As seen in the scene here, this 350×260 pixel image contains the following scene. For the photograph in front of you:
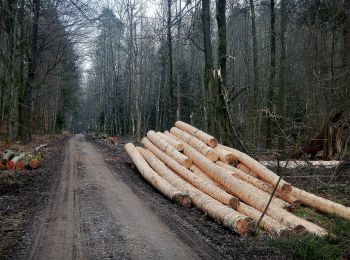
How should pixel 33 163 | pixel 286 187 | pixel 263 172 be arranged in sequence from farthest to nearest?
pixel 33 163 → pixel 263 172 → pixel 286 187

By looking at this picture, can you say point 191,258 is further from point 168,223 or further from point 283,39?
point 283,39

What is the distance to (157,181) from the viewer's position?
10562mm

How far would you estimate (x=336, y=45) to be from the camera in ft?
34.5

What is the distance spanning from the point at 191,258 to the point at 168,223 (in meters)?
1.75

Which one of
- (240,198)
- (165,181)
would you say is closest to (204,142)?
(165,181)

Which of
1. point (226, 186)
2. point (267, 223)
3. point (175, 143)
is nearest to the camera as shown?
point (267, 223)

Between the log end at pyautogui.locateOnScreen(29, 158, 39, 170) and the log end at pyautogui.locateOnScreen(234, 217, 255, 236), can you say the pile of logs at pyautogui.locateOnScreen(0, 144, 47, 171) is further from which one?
the log end at pyautogui.locateOnScreen(234, 217, 255, 236)

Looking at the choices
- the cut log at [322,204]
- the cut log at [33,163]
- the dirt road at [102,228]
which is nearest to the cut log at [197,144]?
the dirt road at [102,228]

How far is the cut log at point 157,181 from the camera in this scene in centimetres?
905

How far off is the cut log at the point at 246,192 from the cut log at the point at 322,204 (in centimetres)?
94

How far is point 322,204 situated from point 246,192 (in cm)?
164

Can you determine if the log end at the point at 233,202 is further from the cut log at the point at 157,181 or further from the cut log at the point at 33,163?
the cut log at the point at 33,163

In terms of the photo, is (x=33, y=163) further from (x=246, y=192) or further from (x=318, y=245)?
(x=318, y=245)

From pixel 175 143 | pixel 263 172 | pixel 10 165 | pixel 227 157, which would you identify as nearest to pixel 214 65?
pixel 175 143
